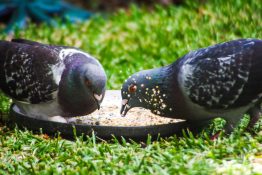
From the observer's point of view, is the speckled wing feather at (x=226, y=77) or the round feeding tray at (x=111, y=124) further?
the round feeding tray at (x=111, y=124)

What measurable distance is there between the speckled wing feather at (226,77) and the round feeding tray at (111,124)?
0.40 meters

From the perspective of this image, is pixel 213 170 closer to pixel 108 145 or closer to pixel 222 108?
pixel 222 108

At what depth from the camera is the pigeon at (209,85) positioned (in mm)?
4879

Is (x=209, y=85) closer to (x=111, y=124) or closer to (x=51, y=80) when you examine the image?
(x=111, y=124)

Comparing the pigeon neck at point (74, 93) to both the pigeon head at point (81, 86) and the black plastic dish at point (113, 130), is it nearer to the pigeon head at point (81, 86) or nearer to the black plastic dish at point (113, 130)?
the pigeon head at point (81, 86)

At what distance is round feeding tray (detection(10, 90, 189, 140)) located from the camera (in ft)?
16.9

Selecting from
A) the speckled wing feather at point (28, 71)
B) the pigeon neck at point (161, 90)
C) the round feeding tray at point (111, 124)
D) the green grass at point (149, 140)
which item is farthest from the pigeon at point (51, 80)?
the pigeon neck at point (161, 90)

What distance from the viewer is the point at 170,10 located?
9.85 metres

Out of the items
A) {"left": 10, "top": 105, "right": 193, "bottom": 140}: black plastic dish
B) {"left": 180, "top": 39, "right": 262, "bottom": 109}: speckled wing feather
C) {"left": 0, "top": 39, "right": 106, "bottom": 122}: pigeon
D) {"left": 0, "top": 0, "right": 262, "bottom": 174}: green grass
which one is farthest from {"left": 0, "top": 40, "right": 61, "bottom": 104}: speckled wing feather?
{"left": 180, "top": 39, "right": 262, "bottom": 109}: speckled wing feather

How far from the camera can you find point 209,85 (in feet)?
16.2

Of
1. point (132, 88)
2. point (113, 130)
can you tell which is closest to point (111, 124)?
point (113, 130)

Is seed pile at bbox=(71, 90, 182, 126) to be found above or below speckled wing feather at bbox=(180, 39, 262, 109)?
below

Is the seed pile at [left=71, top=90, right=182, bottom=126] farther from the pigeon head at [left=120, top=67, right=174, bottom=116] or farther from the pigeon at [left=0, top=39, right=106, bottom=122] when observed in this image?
the pigeon head at [left=120, top=67, right=174, bottom=116]

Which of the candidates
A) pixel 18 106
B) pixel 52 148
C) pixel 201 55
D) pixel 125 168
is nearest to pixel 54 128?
pixel 52 148
